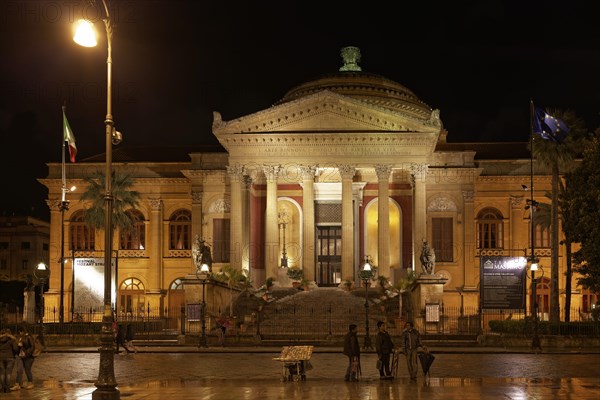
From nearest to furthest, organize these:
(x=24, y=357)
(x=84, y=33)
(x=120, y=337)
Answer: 1. (x=84, y=33)
2. (x=24, y=357)
3. (x=120, y=337)

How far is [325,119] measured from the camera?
2190 inches

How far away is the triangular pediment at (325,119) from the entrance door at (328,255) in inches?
316

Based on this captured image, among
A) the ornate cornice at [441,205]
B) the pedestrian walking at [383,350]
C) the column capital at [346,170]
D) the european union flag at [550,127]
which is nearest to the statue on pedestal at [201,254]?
the column capital at [346,170]

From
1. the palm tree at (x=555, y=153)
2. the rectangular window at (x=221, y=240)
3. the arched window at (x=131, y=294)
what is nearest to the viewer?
the palm tree at (x=555, y=153)

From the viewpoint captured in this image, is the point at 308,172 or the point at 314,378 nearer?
the point at 314,378

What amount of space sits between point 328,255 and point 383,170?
808cm

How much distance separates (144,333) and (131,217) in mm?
17450

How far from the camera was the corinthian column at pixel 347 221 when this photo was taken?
5509cm

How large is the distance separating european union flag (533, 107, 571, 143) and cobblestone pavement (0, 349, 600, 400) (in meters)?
12.8

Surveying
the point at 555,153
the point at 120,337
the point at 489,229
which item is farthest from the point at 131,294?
the point at 555,153

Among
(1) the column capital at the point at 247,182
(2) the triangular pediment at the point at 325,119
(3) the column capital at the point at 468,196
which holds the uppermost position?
(2) the triangular pediment at the point at 325,119

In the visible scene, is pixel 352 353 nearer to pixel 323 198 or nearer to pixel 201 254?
pixel 201 254

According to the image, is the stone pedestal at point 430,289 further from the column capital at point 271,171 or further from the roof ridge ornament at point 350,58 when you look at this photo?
the roof ridge ornament at point 350,58

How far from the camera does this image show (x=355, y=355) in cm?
2412
